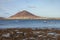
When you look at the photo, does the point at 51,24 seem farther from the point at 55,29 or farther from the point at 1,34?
the point at 1,34

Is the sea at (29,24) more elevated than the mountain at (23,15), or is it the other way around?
the mountain at (23,15)

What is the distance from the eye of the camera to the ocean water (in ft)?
8.57

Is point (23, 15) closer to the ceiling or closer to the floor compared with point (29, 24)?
closer to the ceiling

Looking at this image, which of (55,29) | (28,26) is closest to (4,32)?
(28,26)

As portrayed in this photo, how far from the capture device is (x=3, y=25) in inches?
103

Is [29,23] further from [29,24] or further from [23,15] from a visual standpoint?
[23,15]

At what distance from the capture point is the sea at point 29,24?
103 inches

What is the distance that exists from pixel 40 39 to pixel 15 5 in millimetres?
595

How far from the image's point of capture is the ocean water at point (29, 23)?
2.61 m

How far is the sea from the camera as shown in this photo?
8.57 feet

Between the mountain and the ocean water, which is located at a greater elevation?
the mountain

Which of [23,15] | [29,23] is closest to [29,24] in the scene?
[29,23]

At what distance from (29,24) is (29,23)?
0.05ft

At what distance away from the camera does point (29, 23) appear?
103 inches
